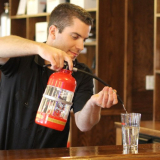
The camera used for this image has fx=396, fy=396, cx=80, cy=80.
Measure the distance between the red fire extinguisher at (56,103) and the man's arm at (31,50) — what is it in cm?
7

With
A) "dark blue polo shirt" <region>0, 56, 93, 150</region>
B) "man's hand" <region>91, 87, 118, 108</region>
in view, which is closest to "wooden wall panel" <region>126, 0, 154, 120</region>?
"dark blue polo shirt" <region>0, 56, 93, 150</region>

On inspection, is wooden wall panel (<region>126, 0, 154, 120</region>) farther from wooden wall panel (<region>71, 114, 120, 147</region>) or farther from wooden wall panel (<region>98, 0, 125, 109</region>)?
wooden wall panel (<region>71, 114, 120, 147</region>)

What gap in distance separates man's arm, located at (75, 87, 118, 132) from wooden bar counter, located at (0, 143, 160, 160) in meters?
0.20

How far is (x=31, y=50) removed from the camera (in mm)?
1669

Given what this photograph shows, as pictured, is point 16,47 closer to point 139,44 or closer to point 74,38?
point 74,38

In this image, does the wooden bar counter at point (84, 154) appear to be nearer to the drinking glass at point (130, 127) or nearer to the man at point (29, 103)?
the drinking glass at point (130, 127)

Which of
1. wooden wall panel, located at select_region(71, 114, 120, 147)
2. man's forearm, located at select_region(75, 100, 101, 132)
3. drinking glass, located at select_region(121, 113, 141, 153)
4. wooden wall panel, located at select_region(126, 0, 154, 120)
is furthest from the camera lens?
wooden wall panel, located at select_region(126, 0, 154, 120)

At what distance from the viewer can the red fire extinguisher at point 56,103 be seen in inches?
61.4

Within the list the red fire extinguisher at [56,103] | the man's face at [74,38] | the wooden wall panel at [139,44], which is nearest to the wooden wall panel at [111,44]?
the wooden wall panel at [139,44]

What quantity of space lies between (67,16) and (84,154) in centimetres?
93

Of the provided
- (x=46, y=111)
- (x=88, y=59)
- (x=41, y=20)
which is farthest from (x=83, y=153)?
(x=41, y=20)

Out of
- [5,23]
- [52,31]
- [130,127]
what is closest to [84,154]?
[130,127]

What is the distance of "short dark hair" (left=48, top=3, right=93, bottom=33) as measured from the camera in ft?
6.95

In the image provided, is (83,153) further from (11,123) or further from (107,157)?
(11,123)
